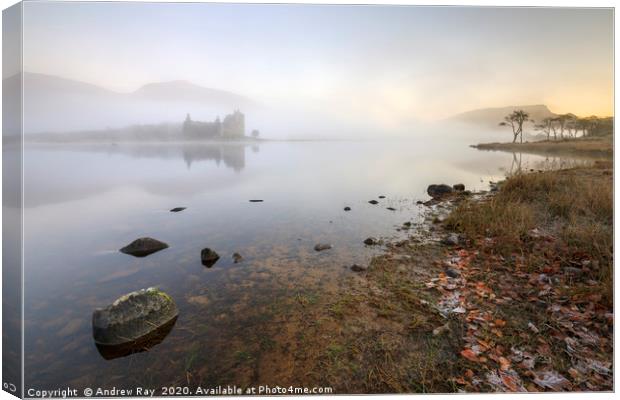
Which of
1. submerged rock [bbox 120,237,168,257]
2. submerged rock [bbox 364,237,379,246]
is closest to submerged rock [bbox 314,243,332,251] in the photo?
submerged rock [bbox 364,237,379,246]

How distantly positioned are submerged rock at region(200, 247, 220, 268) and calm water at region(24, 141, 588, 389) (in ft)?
0.54

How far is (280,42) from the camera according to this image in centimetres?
465

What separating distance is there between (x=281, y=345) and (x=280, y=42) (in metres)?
4.40

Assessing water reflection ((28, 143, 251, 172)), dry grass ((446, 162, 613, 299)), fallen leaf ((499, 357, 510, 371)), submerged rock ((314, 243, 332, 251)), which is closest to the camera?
fallen leaf ((499, 357, 510, 371))

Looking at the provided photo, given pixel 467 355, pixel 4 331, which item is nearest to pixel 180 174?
pixel 4 331

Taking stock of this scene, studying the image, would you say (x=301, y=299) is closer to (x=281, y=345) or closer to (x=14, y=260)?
(x=281, y=345)

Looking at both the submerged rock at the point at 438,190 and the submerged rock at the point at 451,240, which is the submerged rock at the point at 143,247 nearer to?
the submerged rock at the point at 451,240

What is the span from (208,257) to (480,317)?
14.9 feet

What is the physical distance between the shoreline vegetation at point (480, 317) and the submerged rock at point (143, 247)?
12.4 feet

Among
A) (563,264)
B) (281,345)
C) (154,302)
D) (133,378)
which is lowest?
(133,378)

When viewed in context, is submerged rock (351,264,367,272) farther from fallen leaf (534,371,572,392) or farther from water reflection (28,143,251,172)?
water reflection (28,143,251,172)

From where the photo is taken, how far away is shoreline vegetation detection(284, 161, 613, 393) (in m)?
2.87

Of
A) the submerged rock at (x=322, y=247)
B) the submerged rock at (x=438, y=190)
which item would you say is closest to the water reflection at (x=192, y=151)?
the submerged rock at (x=322, y=247)

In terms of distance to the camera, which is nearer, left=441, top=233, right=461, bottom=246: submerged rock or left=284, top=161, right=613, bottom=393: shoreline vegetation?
left=284, top=161, right=613, bottom=393: shoreline vegetation
